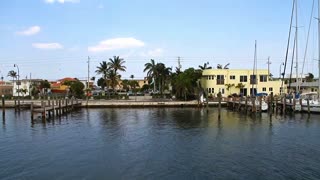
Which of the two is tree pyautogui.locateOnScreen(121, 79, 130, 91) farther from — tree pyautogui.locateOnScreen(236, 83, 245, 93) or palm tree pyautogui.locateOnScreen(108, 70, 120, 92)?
tree pyautogui.locateOnScreen(236, 83, 245, 93)

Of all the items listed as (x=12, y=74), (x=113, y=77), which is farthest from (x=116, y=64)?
(x=12, y=74)

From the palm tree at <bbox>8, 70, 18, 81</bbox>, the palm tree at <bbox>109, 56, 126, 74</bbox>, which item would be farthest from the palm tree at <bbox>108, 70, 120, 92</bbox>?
the palm tree at <bbox>8, 70, 18, 81</bbox>

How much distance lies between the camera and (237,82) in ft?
305

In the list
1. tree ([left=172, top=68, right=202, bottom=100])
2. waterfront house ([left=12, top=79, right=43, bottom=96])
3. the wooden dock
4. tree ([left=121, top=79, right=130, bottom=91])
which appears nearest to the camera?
the wooden dock

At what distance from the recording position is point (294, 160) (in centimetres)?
2530

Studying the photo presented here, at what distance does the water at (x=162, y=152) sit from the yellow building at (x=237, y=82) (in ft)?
158

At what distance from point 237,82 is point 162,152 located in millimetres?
67621

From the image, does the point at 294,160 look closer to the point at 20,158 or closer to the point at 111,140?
the point at 111,140

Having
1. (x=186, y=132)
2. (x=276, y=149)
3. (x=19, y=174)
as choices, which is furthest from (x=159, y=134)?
(x=19, y=174)

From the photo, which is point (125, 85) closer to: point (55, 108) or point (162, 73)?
point (162, 73)

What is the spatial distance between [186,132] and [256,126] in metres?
10.5

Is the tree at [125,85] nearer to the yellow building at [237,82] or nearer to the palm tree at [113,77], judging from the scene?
the palm tree at [113,77]

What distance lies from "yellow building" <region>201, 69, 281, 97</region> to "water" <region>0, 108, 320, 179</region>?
4804 centimetres

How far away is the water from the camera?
73.4 feet
